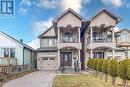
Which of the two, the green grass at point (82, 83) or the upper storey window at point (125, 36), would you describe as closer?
the green grass at point (82, 83)

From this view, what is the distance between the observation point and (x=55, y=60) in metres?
53.3

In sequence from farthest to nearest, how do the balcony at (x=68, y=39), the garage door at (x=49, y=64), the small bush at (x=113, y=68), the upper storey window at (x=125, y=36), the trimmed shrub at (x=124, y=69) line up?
the upper storey window at (x=125, y=36) → the garage door at (x=49, y=64) → the balcony at (x=68, y=39) → the small bush at (x=113, y=68) → the trimmed shrub at (x=124, y=69)

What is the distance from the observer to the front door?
163ft

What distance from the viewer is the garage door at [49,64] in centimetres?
5328

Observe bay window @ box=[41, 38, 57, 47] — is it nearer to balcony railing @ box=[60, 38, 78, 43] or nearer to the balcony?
the balcony

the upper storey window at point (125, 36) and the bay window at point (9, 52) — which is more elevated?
the upper storey window at point (125, 36)

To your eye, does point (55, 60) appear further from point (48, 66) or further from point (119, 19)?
point (119, 19)

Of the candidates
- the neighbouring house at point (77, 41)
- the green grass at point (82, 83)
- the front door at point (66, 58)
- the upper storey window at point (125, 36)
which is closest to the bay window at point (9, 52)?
the neighbouring house at point (77, 41)

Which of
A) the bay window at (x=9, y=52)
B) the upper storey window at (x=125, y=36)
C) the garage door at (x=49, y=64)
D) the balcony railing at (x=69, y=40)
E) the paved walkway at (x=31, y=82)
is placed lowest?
the paved walkway at (x=31, y=82)

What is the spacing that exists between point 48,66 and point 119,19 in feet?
50.4

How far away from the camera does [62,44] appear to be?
4569 cm

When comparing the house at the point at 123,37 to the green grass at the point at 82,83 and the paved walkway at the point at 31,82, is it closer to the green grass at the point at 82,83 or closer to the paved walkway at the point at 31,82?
the paved walkway at the point at 31,82

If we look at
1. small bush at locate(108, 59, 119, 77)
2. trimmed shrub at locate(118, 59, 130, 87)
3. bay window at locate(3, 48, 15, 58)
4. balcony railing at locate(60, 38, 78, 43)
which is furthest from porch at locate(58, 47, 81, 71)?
trimmed shrub at locate(118, 59, 130, 87)

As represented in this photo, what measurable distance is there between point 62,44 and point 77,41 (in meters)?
2.53
